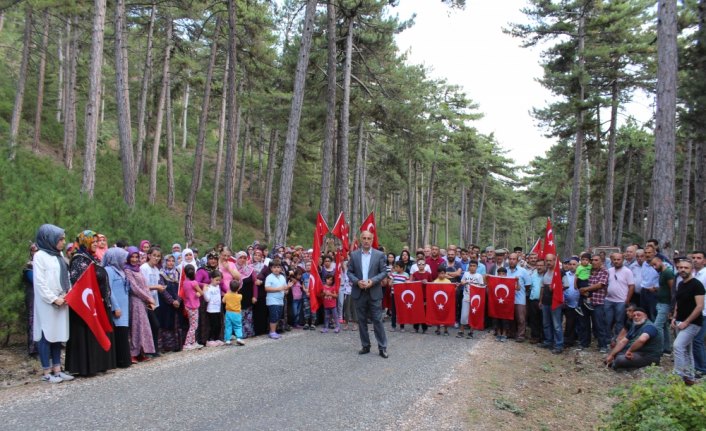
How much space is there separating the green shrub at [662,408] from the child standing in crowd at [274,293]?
23.4 feet

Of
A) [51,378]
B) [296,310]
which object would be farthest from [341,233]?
[51,378]

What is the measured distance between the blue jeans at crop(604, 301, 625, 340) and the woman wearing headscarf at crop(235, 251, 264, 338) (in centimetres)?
722

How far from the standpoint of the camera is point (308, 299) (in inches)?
448

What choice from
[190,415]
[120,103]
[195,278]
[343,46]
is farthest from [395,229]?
[190,415]

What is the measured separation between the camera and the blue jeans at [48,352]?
650cm

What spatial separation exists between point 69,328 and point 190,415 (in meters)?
2.62

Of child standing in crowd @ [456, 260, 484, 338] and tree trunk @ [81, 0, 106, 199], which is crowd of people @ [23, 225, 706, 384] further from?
tree trunk @ [81, 0, 106, 199]

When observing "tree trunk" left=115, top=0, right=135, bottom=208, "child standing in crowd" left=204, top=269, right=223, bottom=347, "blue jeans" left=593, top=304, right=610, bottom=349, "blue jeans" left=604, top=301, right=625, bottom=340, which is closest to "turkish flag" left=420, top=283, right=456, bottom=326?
"blue jeans" left=593, top=304, right=610, bottom=349

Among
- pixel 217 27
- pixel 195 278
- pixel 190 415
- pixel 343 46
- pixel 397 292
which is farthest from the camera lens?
pixel 217 27

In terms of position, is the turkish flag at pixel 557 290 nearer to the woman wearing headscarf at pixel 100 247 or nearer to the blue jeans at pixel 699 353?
the blue jeans at pixel 699 353

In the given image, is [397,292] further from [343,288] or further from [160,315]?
[160,315]

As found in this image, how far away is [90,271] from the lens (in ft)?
22.2

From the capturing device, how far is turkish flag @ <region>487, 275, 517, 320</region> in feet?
37.0

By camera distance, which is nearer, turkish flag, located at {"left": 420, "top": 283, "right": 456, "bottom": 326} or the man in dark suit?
the man in dark suit
